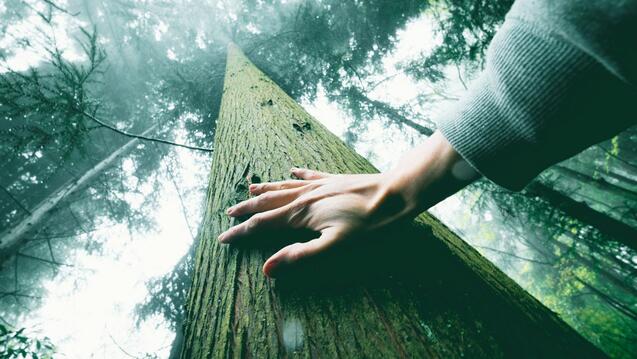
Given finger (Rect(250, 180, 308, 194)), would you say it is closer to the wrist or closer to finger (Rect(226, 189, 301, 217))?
finger (Rect(226, 189, 301, 217))

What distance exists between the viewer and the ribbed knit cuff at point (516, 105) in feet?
2.19

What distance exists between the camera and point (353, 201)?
3.73 feet

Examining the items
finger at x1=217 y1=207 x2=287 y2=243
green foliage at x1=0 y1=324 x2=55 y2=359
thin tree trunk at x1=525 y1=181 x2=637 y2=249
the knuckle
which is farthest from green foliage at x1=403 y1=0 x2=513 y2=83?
green foliage at x1=0 y1=324 x2=55 y2=359

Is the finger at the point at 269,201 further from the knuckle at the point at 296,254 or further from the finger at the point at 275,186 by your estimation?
the knuckle at the point at 296,254

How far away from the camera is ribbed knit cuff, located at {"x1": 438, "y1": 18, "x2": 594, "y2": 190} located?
0.67 metres

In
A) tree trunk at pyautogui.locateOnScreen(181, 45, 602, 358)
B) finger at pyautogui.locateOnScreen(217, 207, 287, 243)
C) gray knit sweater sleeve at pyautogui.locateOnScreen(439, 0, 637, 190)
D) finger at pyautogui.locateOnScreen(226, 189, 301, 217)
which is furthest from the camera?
finger at pyautogui.locateOnScreen(226, 189, 301, 217)

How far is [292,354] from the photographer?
0.82 metres

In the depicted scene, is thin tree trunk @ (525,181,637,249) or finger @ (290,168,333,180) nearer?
finger @ (290,168,333,180)

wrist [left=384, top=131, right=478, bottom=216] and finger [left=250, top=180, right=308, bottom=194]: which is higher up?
finger [left=250, top=180, right=308, bottom=194]

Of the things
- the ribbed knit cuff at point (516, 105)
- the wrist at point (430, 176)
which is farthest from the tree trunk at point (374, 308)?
the ribbed knit cuff at point (516, 105)

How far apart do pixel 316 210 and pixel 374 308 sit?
0.45 m

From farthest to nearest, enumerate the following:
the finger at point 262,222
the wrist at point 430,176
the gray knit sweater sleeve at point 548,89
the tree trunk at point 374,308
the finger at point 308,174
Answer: the finger at point 308,174 → the finger at point 262,222 → the wrist at point 430,176 → the tree trunk at point 374,308 → the gray knit sweater sleeve at point 548,89

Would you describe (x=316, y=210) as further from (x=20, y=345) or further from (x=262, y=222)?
(x=20, y=345)

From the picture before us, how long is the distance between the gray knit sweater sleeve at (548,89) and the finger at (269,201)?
740 mm
